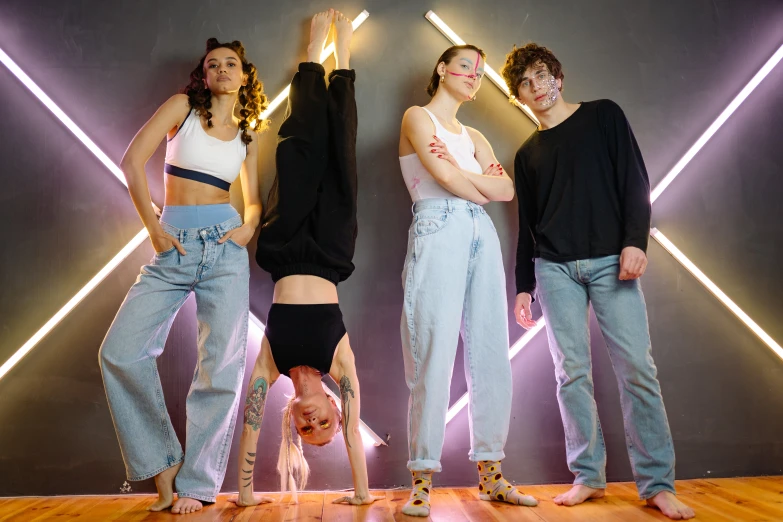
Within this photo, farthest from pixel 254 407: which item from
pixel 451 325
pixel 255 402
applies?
pixel 451 325

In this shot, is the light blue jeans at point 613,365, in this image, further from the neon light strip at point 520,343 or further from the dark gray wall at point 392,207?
the dark gray wall at point 392,207

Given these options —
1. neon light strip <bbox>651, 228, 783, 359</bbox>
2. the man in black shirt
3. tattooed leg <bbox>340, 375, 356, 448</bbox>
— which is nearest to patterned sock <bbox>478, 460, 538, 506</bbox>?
the man in black shirt

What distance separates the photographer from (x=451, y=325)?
246 cm

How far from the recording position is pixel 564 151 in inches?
104

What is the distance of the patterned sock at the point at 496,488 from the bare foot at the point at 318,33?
6.15ft

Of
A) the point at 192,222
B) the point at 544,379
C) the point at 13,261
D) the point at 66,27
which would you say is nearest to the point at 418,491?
the point at 544,379

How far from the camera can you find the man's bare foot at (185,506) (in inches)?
94.7

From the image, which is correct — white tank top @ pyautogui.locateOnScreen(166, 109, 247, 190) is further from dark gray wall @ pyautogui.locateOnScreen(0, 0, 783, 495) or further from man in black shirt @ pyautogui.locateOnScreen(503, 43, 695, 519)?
man in black shirt @ pyautogui.locateOnScreen(503, 43, 695, 519)

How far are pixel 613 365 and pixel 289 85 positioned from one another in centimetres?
187

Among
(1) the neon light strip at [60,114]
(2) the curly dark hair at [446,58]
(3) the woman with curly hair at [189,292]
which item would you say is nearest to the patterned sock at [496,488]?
(3) the woman with curly hair at [189,292]

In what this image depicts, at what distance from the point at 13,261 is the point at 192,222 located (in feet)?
3.06

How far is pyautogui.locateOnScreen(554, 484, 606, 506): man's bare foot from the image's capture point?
244 centimetres

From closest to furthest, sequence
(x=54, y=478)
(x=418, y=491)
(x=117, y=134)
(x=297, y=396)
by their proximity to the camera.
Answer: (x=418, y=491), (x=297, y=396), (x=54, y=478), (x=117, y=134)

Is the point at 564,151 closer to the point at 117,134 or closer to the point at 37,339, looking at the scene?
the point at 117,134
